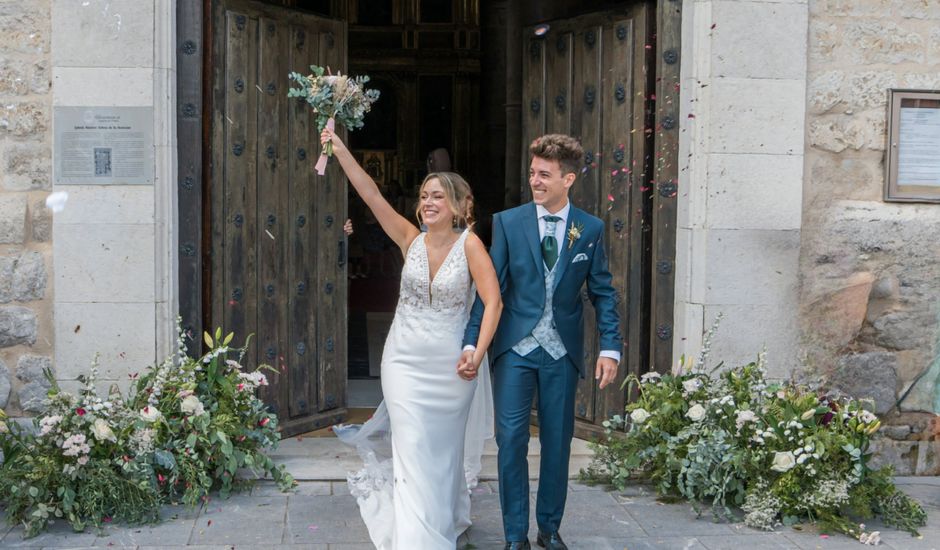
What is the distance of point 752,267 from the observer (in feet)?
18.1

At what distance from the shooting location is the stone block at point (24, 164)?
5.25 metres

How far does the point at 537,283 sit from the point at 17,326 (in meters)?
2.65

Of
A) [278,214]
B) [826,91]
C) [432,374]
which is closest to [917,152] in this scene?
[826,91]

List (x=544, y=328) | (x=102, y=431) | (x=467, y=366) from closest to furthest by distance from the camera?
(x=467, y=366) < (x=544, y=328) < (x=102, y=431)

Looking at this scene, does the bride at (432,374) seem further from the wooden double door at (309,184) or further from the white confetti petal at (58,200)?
the white confetti petal at (58,200)

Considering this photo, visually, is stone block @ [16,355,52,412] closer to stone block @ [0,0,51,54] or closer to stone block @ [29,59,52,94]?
stone block @ [29,59,52,94]

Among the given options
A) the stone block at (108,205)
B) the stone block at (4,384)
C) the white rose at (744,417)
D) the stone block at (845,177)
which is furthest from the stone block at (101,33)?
the stone block at (845,177)

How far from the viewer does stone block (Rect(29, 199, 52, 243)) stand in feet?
17.3

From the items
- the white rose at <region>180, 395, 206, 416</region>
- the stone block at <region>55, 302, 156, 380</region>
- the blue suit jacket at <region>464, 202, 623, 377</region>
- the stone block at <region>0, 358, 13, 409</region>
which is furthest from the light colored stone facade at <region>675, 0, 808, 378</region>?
the stone block at <region>0, 358, 13, 409</region>

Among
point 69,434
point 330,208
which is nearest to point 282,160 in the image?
point 330,208

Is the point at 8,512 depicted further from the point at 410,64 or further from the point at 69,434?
the point at 410,64

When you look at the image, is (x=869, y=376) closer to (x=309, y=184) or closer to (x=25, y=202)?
(x=309, y=184)

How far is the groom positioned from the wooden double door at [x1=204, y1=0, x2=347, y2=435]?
1.95 metres

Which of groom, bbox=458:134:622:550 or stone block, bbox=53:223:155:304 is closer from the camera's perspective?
groom, bbox=458:134:622:550
